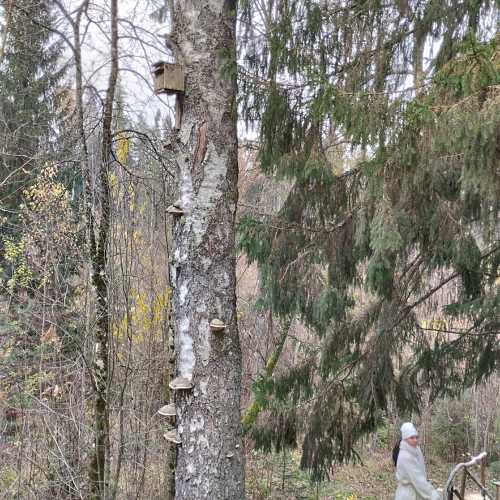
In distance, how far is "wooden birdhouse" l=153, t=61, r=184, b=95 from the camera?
9.36 ft

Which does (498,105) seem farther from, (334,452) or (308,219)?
(334,452)

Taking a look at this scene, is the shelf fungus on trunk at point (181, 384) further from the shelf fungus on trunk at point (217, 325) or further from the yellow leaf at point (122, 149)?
the yellow leaf at point (122, 149)

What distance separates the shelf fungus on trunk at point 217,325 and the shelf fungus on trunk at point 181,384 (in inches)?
11.4

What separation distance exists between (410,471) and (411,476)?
5cm

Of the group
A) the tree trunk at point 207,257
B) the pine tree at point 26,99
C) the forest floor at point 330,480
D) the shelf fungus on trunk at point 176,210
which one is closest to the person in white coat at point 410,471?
the forest floor at point 330,480

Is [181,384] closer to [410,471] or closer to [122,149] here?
[122,149]

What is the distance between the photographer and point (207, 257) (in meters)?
2.78

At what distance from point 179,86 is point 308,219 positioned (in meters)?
1.66

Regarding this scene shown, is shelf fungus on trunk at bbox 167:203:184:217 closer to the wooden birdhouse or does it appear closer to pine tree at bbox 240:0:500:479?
the wooden birdhouse

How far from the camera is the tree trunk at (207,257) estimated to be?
2656 mm

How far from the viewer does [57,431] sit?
4.23 meters

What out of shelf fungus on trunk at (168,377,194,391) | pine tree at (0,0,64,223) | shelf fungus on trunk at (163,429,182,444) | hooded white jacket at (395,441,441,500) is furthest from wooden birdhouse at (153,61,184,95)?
hooded white jacket at (395,441,441,500)

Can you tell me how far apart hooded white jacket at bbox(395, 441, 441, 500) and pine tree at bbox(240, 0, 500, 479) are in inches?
31.0

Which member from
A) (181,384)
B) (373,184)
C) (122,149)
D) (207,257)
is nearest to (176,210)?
(207,257)
